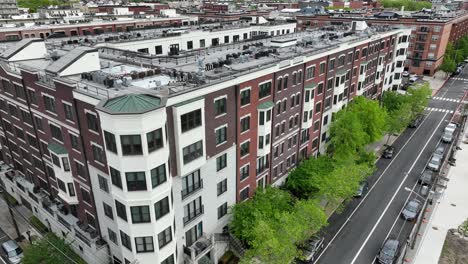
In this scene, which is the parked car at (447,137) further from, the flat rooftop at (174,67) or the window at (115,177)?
the window at (115,177)

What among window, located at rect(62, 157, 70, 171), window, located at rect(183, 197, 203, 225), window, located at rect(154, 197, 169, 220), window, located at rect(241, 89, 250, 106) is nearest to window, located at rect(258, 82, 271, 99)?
window, located at rect(241, 89, 250, 106)

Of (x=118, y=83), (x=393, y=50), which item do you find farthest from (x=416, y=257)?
(x=393, y=50)

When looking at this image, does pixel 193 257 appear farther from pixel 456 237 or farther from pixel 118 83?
pixel 456 237

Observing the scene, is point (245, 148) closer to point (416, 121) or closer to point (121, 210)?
point (121, 210)

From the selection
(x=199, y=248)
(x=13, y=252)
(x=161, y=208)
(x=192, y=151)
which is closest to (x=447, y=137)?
(x=199, y=248)

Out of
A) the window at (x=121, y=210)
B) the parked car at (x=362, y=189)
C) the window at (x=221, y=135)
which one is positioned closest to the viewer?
the window at (x=121, y=210)

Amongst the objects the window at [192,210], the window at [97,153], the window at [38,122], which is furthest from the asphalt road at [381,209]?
the window at [38,122]
